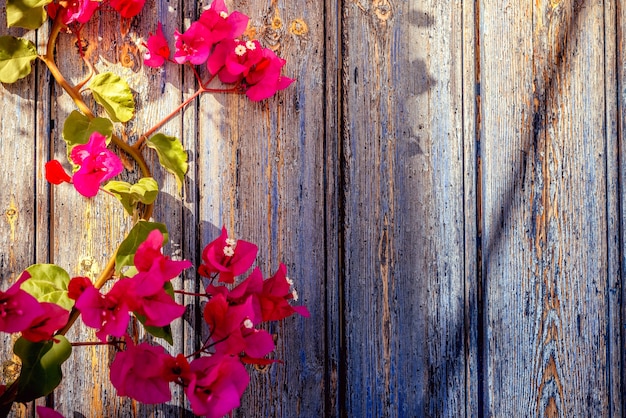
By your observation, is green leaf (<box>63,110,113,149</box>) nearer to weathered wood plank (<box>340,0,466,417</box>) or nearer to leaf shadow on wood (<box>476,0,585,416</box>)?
weathered wood plank (<box>340,0,466,417</box>)

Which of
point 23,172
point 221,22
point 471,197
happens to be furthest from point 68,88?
point 471,197

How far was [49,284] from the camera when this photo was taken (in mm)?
873

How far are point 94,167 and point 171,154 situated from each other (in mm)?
153

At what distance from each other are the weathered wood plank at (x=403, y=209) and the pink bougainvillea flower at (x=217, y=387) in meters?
0.28

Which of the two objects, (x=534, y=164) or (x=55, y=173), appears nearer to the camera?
(x=55, y=173)

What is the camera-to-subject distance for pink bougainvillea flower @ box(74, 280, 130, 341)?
743 millimetres

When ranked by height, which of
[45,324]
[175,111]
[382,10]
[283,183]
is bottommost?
[45,324]

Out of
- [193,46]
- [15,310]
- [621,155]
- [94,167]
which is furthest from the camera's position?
[621,155]

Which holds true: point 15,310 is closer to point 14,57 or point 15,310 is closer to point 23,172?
point 23,172

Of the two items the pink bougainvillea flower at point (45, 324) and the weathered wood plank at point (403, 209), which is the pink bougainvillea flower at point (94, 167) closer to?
the pink bougainvillea flower at point (45, 324)

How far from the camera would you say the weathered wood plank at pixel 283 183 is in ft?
3.22

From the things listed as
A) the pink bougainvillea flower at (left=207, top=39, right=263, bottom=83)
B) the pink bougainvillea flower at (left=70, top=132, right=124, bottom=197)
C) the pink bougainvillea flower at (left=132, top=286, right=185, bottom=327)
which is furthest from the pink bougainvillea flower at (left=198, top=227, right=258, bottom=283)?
the pink bougainvillea flower at (left=207, top=39, right=263, bottom=83)

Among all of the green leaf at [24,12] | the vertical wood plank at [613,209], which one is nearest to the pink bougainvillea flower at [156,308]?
the green leaf at [24,12]

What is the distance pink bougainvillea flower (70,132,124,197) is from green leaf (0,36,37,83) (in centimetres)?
25
